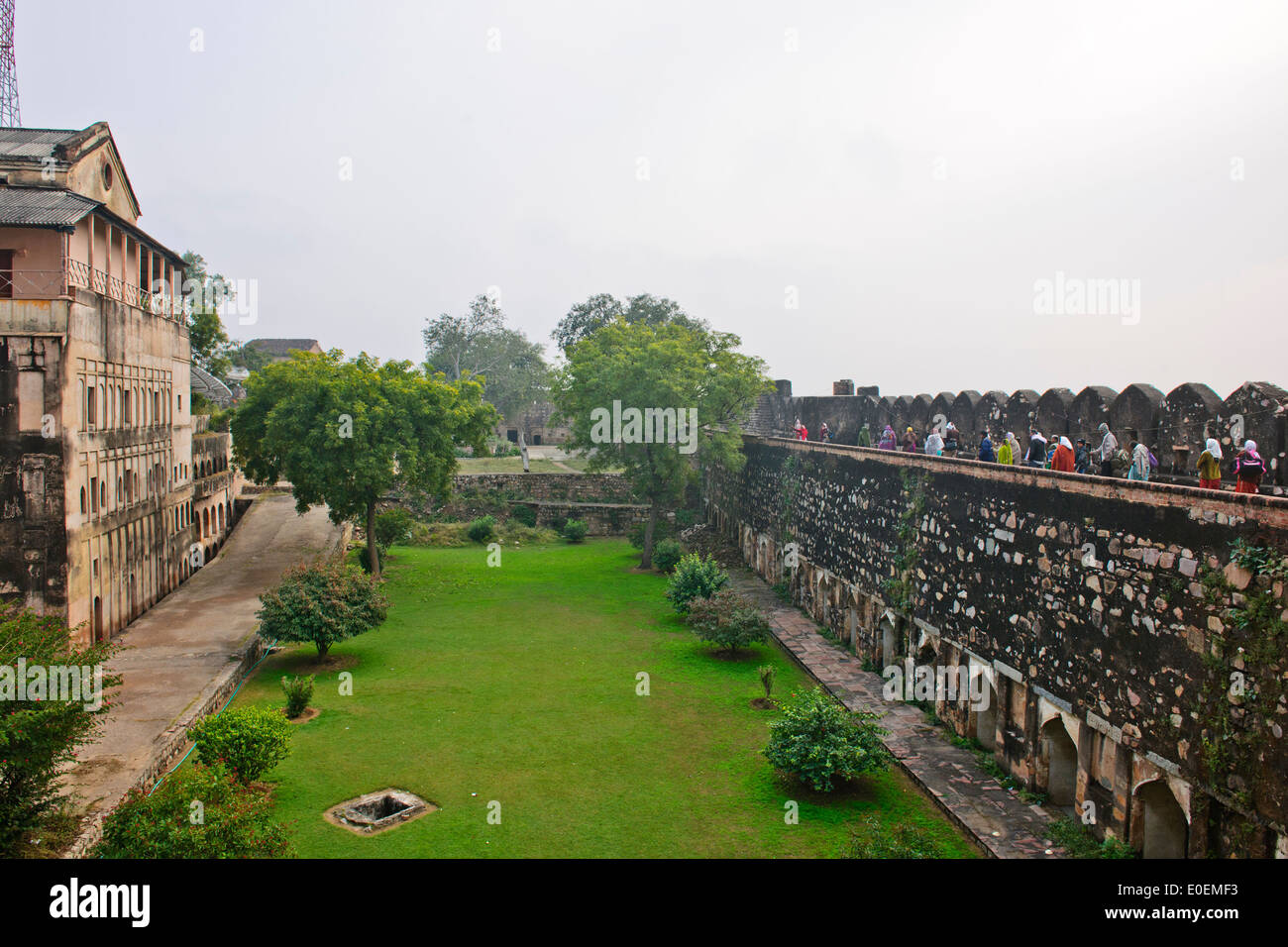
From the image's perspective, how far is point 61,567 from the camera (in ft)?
52.9

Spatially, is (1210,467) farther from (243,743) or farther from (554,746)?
(243,743)

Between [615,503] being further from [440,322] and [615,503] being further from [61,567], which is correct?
[440,322]

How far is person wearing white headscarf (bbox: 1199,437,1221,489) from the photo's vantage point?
978cm

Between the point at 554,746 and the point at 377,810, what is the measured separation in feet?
9.72

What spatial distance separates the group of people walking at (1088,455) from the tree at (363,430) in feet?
40.3

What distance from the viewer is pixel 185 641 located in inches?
732

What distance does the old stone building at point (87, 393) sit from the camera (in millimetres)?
15820

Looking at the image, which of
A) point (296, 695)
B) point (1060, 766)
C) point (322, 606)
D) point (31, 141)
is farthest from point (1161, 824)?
point (31, 141)

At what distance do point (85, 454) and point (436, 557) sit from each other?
15.0m

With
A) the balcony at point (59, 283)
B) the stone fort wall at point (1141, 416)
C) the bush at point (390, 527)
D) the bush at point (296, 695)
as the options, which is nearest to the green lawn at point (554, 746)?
the bush at point (296, 695)

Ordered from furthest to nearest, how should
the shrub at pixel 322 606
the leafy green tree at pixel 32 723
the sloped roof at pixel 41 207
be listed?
1. the shrub at pixel 322 606
2. the sloped roof at pixel 41 207
3. the leafy green tree at pixel 32 723

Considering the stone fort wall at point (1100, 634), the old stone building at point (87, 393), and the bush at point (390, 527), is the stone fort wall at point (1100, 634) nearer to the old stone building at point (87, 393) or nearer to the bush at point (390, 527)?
the old stone building at point (87, 393)

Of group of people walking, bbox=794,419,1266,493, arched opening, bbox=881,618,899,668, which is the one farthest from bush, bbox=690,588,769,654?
group of people walking, bbox=794,419,1266,493

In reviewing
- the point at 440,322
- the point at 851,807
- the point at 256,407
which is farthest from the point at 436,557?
the point at 440,322
